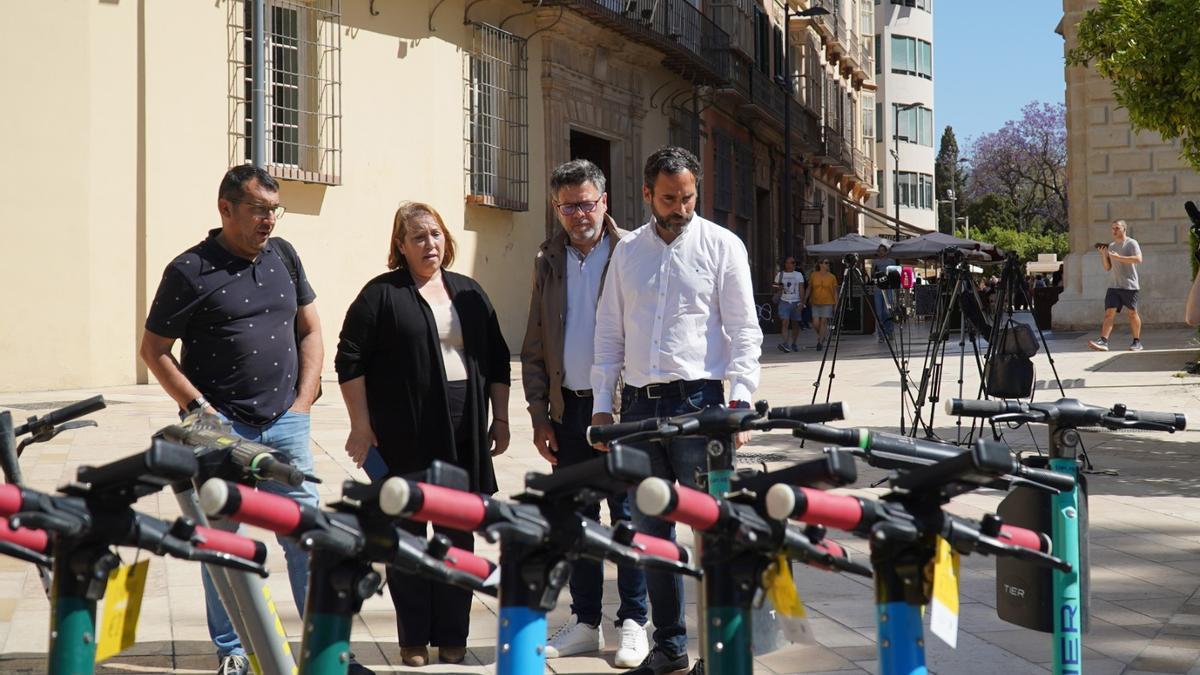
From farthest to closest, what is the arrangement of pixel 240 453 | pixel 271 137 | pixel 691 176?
pixel 271 137 < pixel 691 176 < pixel 240 453

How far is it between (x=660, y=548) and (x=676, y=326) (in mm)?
2399

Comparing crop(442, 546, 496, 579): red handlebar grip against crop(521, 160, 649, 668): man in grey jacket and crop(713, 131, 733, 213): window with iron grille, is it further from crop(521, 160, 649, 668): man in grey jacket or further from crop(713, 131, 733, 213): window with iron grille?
crop(713, 131, 733, 213): window with iron grille

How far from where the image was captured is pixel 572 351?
542 centimetres

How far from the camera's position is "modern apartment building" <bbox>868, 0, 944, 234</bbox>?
227 ft

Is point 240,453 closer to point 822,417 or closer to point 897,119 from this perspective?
point 822,417

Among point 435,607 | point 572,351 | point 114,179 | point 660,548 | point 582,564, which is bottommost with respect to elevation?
point 435,607

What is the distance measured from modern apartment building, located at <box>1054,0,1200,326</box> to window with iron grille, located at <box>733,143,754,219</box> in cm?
964

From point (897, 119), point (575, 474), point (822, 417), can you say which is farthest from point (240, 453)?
point (897, 119)

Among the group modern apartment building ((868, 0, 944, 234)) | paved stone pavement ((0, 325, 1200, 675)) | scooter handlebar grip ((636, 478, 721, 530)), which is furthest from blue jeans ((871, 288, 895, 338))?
modern apartment building ((868, 0, 944, 234))

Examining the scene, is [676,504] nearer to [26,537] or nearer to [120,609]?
[120,609]

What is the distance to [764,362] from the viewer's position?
2205 centimetres

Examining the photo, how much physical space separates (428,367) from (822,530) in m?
2.74

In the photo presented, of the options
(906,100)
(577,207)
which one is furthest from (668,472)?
(906,100)

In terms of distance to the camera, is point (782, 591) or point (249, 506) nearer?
point (249, 506)
